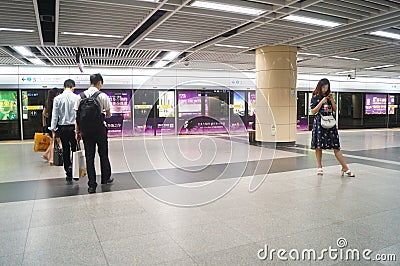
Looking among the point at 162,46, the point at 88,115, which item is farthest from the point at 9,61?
the point at 88,115

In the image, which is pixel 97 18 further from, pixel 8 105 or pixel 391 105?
pixel 391 105

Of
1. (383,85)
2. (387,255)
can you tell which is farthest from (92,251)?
(383,85)

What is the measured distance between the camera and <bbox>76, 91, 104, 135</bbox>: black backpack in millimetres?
4219

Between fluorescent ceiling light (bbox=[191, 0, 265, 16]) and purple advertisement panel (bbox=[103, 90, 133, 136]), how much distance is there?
26.5ft

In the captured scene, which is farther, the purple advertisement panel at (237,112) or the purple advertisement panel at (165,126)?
the purple advertisement panel at (237,112)

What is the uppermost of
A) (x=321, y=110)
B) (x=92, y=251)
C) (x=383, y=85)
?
(x=383, y=85)

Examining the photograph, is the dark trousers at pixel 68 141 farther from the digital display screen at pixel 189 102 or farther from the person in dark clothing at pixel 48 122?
the digital display screen at pixel 189 102

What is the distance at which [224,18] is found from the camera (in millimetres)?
6352

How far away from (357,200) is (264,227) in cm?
155

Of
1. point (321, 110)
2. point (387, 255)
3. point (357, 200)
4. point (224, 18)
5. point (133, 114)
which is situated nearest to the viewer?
point (387, 255)

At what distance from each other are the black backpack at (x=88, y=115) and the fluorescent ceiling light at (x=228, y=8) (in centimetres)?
256

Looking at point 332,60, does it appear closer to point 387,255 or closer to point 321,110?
point 321,110

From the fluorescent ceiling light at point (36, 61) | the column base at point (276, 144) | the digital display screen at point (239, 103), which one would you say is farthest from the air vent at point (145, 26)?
the digital display screen at point (239, 103)

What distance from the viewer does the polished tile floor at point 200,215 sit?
2533mm
